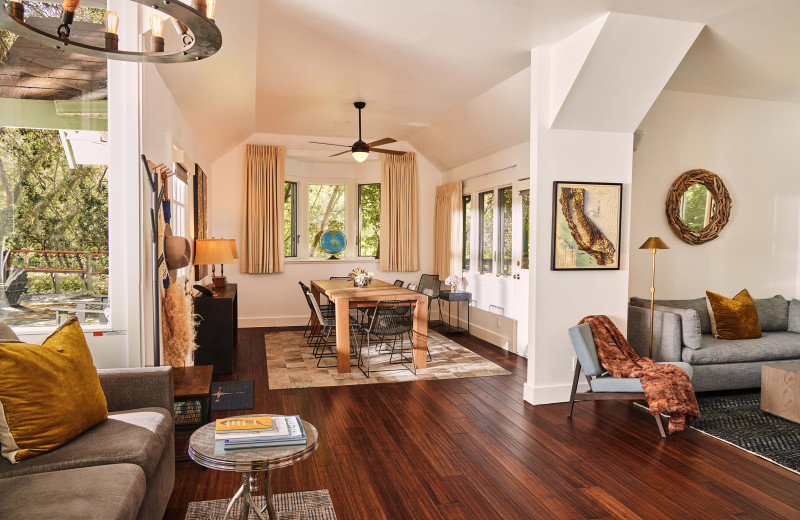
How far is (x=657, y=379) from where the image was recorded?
3.68 m

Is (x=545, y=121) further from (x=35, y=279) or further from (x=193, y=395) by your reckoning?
(x=35, y=279)

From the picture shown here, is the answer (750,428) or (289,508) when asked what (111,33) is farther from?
(750,428)

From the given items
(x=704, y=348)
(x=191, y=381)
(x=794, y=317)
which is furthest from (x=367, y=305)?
(x=794, y=317)

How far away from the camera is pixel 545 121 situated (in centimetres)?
429

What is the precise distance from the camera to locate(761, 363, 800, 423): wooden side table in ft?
12.8

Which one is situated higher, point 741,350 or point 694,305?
point 694,305

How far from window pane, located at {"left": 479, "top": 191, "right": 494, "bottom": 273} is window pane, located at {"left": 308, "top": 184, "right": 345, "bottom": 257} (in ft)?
8.02

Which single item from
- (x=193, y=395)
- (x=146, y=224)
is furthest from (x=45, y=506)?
(x=146, y=224)

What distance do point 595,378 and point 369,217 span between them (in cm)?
551

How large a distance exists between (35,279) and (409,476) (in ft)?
7.47

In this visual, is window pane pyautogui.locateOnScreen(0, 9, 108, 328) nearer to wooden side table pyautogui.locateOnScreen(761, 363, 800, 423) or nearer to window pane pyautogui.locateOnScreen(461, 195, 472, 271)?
wooden side table pyautogui.locateOnScreen(761, 363, 800, 423)

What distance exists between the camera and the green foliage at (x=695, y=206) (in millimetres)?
5457

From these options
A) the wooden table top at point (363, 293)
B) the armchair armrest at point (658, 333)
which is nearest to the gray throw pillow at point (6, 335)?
the wooden table top at point (363, 293)

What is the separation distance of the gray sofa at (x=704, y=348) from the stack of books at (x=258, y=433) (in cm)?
351
